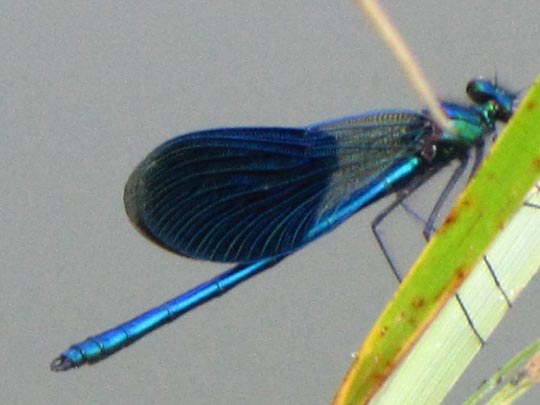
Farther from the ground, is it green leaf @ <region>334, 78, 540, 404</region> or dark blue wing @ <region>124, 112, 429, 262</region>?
dark blue wing @ <region>124, 112, 429, 262</region>

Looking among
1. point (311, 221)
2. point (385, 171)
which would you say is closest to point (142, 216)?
point (311, 221)

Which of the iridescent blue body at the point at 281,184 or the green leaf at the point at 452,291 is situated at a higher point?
the iridescent blue body at the point at 281,184

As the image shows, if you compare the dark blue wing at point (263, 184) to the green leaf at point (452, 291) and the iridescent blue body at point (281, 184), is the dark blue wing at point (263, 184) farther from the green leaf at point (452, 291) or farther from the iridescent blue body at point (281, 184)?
the green leaf at point (452, 291)

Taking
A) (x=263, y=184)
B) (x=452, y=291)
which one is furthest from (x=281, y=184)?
(x=452, y=291)

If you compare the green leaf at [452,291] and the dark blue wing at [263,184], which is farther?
the dark blue wing at [263,184]

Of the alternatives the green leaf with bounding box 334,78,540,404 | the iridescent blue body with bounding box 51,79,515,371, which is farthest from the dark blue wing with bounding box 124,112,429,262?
the green leaf with bounding box 334,78,540,404

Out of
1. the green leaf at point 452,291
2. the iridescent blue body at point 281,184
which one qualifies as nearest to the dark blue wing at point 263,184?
the iridescent blue body at point 281,184

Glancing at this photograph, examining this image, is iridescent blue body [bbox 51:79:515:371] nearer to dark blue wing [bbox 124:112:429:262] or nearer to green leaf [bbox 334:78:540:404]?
dark blue wing [bbox 124:112:429:262]

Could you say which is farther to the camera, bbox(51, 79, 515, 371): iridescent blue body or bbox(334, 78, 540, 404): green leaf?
bbox(51, 79, 515, 371): iridescent blue body
